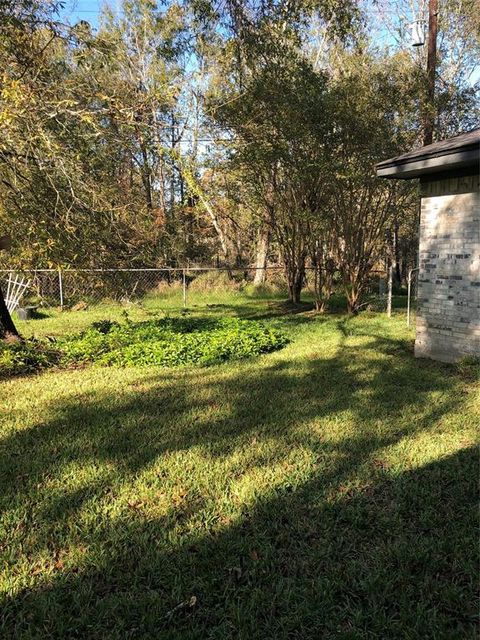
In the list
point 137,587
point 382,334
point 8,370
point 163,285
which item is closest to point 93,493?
point 137,587

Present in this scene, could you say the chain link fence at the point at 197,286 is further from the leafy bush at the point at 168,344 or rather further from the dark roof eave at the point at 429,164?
the dark roof eave at the point at 429,164

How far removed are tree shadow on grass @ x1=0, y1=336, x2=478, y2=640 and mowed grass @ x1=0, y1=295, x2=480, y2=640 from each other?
10mm

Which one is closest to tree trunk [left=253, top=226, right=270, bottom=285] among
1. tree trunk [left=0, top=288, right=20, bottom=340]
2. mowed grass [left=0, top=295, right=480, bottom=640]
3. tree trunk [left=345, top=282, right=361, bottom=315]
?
tree trunk [left=345, top=282, right=361, bottom=315]

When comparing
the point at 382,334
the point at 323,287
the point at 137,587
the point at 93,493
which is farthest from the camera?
the point at 323,287

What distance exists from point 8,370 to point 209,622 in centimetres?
536

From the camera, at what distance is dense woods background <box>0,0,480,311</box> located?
19.9 feet

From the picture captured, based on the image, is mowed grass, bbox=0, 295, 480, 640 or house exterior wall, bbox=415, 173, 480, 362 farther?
house exterior wall, bbox=415, 173, 480, 362

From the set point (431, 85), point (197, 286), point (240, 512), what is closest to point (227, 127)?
point (431, 85)

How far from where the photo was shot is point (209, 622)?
2150 millimetres

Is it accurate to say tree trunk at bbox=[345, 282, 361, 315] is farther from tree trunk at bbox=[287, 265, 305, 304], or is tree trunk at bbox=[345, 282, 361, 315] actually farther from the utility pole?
the utility pole

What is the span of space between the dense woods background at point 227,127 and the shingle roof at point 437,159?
6.75ft

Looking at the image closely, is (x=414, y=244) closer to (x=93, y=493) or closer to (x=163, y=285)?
(x=163, y=285)

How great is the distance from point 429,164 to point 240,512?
17.0 feet

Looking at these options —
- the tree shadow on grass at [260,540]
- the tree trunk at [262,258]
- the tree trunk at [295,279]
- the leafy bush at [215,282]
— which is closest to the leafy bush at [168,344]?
the tree shadow on grass at [260,540]
